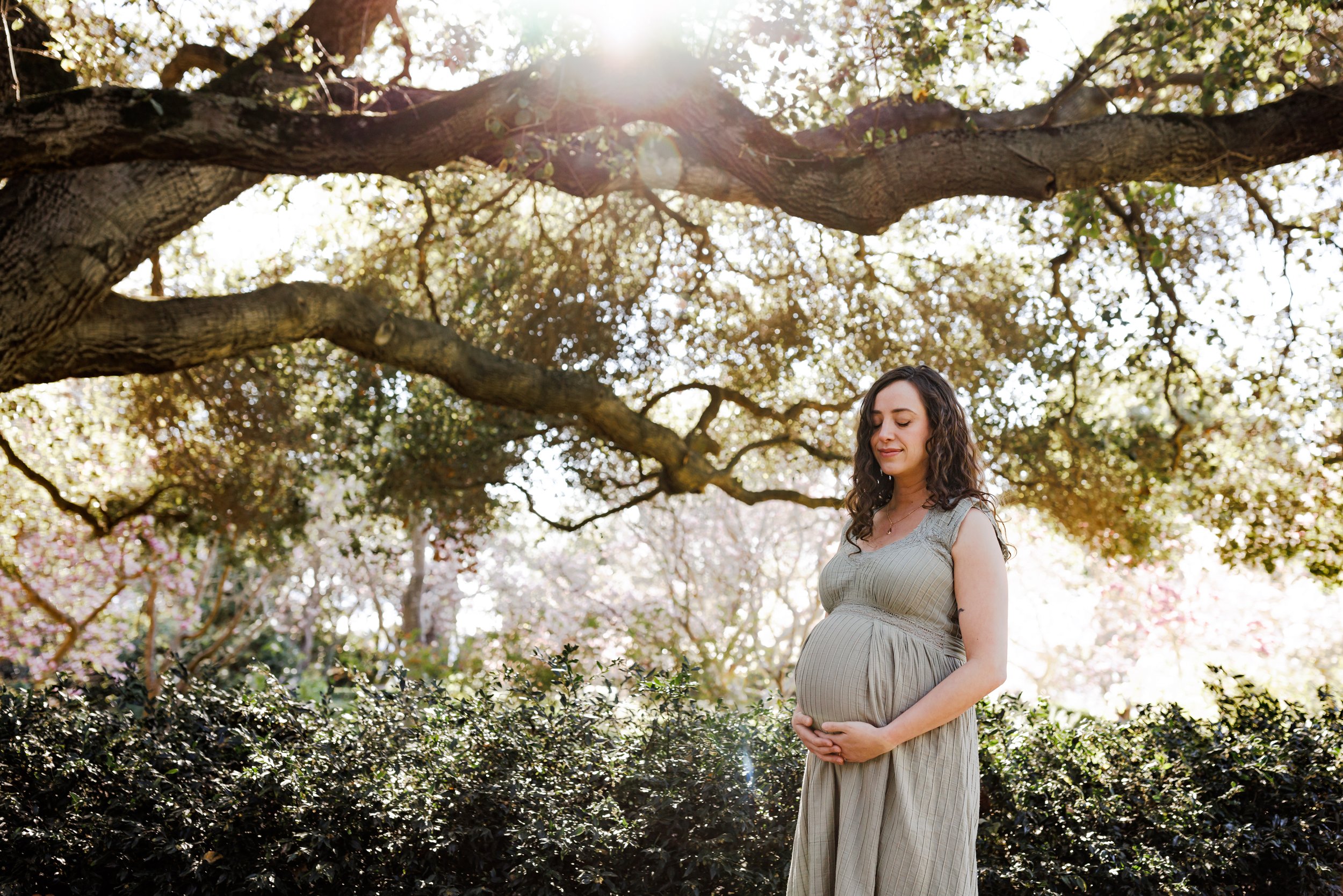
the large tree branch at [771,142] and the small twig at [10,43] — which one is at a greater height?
the large tree branch at [771,142]

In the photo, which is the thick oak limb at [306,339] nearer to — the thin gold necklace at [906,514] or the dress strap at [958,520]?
the thin gold necklace at [906,514]

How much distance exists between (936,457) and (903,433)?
0.32ft

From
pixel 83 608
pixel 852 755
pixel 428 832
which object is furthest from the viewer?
pixel 83 608

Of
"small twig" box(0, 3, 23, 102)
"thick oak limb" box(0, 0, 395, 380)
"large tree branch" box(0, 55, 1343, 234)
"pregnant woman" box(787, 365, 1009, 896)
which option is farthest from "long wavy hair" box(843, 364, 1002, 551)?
"thick oak limb" box(0, 0, 395, 380)

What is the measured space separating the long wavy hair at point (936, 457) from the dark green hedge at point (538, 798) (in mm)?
1692

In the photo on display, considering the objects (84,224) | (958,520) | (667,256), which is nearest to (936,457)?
(958,520)

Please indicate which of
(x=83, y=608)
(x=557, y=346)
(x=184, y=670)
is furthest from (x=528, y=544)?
(x=184, y=670)

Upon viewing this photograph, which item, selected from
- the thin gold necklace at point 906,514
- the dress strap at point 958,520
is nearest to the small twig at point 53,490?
the thin gold necklace at point 906,514

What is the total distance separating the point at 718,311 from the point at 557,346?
1.25 m

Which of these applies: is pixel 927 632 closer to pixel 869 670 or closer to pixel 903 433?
pixel 869 670

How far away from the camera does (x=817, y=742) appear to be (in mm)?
2252

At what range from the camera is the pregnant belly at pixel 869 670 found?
220cm

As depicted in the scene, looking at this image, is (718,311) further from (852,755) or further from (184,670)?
(852,755)

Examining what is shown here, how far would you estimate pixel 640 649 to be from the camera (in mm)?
10180
